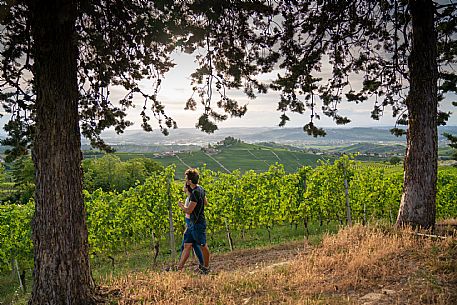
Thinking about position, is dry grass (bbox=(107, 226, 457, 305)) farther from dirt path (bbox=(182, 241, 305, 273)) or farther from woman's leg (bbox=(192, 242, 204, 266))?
dirt path (bbox=(182, 241, 305, 273))

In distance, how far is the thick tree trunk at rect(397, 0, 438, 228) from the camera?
6355 millimetres

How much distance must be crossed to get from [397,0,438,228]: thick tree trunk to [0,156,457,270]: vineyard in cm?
635

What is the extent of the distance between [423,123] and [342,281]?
372cm

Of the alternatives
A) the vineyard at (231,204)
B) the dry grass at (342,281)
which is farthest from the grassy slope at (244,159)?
the dry grass at (342,281)

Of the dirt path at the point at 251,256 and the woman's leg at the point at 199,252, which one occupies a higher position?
the woman's leg at the point at 199,252

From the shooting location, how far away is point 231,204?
13.5 m

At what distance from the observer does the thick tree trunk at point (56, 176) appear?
4082 mm

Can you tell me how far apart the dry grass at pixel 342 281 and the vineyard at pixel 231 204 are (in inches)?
270

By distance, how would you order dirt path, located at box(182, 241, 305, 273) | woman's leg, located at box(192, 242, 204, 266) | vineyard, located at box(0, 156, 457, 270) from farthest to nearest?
vineyard, located at box(0, 156, 457, 270)
dirt path, located at box(182, 241, 305, 273)
woman's leg, located at box(192, 242, 204, 266)

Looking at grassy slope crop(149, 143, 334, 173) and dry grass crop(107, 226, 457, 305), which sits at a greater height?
dry grass crop(107, 226, 457, 305)

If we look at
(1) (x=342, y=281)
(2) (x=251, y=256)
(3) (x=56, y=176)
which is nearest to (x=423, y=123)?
(1) (x=342, y=281)

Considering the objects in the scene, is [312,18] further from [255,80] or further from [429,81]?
[429,81]

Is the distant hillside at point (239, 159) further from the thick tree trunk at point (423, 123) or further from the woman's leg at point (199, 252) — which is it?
the thick tree trunk at point (423, 123)

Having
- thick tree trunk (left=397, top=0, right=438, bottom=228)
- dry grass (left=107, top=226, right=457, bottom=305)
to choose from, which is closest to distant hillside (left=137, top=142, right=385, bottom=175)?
thick tree trunk (left=397, top=0, right=438, bottom=228)
